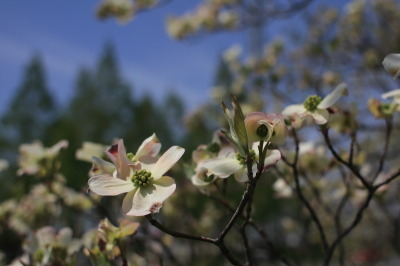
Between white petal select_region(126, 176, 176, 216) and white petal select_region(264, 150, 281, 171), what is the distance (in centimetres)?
13

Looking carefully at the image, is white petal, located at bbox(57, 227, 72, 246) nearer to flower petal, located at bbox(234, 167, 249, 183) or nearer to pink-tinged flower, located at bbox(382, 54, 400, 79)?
flower petal, located at bbox(234, 167, 249, 183)

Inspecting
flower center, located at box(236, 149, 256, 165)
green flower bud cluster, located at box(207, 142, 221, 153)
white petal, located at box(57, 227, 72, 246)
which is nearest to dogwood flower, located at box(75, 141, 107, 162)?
white petal, located at box(57, 227, 72, 246)

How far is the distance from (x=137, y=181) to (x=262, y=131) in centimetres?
20

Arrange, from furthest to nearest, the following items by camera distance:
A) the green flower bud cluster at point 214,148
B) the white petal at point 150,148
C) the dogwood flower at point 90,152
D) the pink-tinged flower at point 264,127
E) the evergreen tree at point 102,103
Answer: the evergreen tree at point 102,103 < the dogwood flower at point 90,152 < the green flower bud cluster at point 214,148 < the white petal at point 150,148 < the pink-tinged flower at point 264,127

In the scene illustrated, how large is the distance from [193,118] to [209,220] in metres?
1.09

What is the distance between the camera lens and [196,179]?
71cm

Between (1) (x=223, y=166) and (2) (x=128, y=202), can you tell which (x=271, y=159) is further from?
(2) (x=128, y=202)

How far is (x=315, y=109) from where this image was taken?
0.72 meters

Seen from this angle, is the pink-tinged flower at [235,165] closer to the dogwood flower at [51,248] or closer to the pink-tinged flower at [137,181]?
the pink-tinged flower at [137,181]

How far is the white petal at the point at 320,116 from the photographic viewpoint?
26.9 inches

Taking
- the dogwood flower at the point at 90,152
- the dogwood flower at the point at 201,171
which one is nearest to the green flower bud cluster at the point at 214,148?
the dogwood flower at the point at 201,171

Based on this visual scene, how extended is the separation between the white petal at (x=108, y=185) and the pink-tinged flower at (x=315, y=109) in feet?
1.07

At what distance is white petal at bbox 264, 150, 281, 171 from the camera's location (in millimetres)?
546

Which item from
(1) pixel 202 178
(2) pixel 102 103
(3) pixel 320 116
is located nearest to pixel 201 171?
(1) pixel 202 178
